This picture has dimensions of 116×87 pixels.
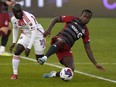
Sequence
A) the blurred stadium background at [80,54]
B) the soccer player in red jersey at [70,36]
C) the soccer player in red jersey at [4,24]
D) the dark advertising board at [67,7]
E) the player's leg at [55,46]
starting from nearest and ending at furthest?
the player's leg at [55,46], the blurred stadium background at [80,54], the soccer player in red jersey at [70,36], the soccer player in red jersey at [4,24], the dark advertising board at [67,7]

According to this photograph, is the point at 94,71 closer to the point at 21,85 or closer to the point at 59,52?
the point at 59,52

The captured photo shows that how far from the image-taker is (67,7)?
98.6 feet

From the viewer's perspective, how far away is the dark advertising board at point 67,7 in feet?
98.4

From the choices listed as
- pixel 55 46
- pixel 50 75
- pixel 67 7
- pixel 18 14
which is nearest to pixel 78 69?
pixel 50 75

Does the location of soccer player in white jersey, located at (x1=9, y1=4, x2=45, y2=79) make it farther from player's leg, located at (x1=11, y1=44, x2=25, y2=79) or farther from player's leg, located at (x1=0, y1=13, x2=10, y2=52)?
player's leg, located at (x1=0, y1=13, x2=10, y2=52)

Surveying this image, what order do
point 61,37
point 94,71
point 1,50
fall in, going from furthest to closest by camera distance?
point 1,50, point 94,71, point 61,37

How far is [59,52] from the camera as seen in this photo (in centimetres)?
1261

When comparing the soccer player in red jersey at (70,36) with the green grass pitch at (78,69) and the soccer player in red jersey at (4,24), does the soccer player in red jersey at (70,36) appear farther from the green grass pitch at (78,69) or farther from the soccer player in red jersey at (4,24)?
the soccer player in red jersey at (4,24)

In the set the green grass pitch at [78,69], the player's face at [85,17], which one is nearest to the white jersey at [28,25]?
the green grass pitch at [78,69]

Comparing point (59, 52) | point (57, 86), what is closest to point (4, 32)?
point (59, 52)

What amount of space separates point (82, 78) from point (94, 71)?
1.29 metres

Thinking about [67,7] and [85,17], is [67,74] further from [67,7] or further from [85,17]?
[67,7]

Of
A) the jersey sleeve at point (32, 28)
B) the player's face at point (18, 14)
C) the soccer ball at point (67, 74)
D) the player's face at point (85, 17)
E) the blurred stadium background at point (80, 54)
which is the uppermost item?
the player's face at point (18, 14)

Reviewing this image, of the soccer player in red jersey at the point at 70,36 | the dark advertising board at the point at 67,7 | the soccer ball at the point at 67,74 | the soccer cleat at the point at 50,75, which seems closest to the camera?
the soccer ball at the point at 67,74
